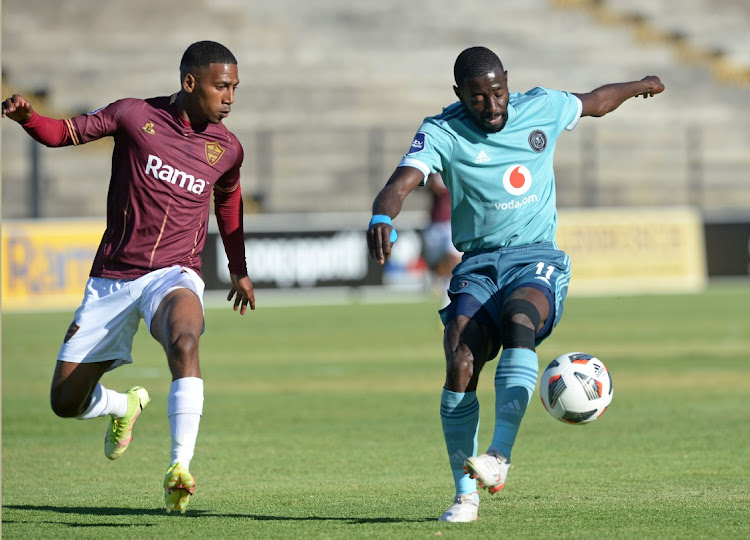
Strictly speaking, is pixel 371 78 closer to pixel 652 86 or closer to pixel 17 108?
pixel 652 86

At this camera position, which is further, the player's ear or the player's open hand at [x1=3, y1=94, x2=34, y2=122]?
the player's ear

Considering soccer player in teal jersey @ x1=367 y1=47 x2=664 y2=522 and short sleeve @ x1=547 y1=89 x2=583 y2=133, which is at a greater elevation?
short sleeve @ x1=547 y1=89 x2=583 y2=133

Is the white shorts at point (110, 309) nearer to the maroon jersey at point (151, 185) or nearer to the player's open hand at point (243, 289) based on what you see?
the maroon jersey at point (151, 185)

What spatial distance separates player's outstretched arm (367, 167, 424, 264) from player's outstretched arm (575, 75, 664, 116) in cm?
130

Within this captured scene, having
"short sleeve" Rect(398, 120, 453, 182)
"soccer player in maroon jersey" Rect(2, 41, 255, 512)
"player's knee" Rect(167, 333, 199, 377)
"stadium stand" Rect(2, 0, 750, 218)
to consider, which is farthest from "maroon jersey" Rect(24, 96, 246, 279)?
"stadium stand" Rect(2, 0, 750, 218)

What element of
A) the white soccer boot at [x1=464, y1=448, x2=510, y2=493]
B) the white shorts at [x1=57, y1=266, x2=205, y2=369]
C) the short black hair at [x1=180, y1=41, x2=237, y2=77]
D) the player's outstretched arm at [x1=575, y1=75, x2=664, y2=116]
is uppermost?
the short black hair at [x1=180, y1=41, x2=237, y2=77]

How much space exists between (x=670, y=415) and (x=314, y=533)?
5.37 meters

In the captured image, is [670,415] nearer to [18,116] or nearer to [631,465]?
[631,465]

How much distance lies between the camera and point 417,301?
26.4 meters

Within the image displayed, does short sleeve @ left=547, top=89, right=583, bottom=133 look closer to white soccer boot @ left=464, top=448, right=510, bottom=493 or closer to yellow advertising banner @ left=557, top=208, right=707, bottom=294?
white soccer boot @ left=464, top=448, right=510, bottom=493

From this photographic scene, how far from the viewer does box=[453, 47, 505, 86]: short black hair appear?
6.26 m

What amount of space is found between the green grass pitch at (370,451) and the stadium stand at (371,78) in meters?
14.7

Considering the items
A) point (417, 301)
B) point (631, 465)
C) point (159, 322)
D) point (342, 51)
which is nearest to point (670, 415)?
point (631, 465)

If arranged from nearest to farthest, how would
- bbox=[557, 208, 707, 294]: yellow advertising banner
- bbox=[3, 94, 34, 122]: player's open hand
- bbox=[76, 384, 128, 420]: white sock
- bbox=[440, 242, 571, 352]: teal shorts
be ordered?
1. bbox=[3, 94, 34, 122]: player's open hand
2. bbox=[440, 242, 571, 352]: teal shorts
3. bbox=[76, 384, 128, 420]: white sock
4. bbox=[557, 208, 707, 294]: yellow advertising banner
